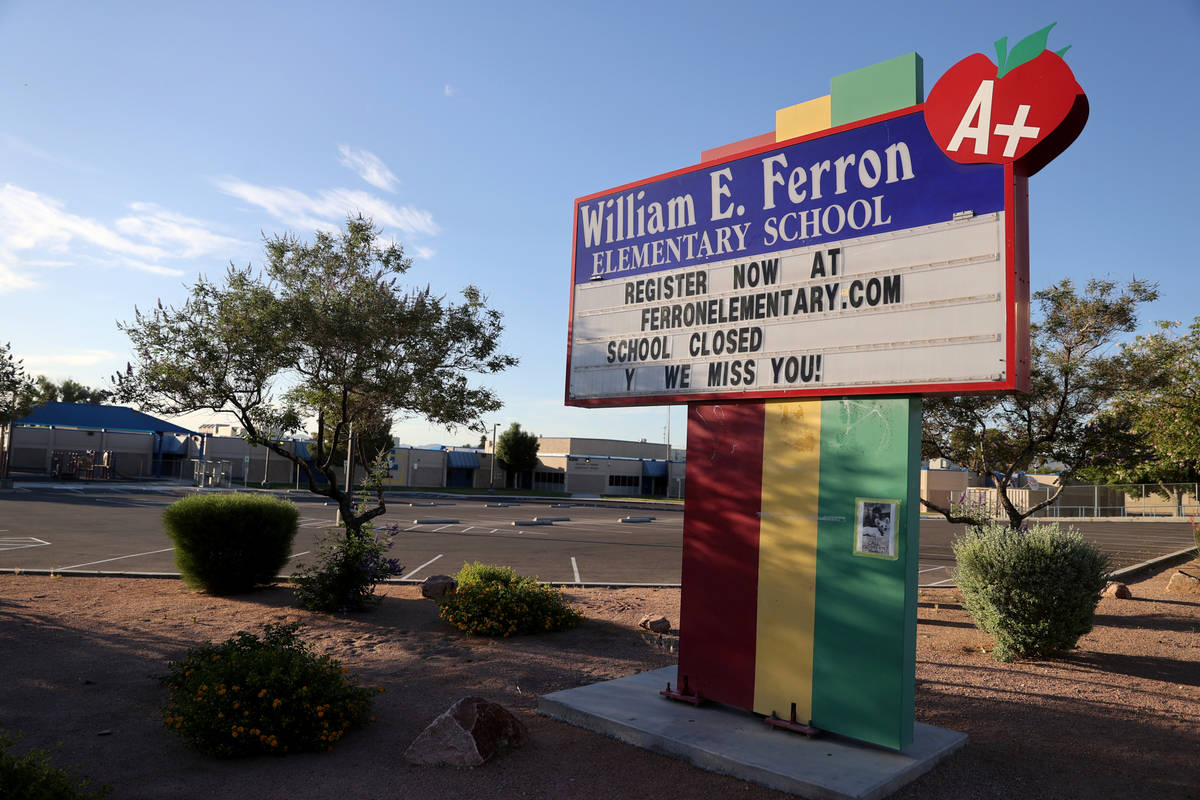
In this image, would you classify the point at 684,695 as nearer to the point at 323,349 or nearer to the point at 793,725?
the point at 793,725

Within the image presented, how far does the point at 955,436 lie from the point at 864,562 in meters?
8.52

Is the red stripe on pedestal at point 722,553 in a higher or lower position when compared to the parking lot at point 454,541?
higher

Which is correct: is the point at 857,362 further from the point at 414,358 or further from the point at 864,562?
the point at 414,358

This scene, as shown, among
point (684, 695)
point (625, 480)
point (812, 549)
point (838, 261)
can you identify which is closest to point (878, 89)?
point (838, 261)

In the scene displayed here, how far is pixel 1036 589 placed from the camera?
27.8 ft

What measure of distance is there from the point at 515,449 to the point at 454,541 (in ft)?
141

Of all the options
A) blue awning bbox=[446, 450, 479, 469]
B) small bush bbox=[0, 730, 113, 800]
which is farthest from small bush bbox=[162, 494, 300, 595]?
blue awning bbox=[446, 450, 479, 469]

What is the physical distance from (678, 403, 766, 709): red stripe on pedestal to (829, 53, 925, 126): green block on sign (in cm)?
259

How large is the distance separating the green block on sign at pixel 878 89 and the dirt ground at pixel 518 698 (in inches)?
201

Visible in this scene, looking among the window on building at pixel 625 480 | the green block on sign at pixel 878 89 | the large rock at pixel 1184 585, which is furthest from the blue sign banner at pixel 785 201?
the window on building at pixel 625 480

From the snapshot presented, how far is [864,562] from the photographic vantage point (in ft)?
18.3

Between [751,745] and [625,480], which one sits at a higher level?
[751,745]

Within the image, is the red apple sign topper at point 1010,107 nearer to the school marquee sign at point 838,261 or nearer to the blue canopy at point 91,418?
the school marquee sign at point 838,261

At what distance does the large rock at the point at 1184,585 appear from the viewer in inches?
550
